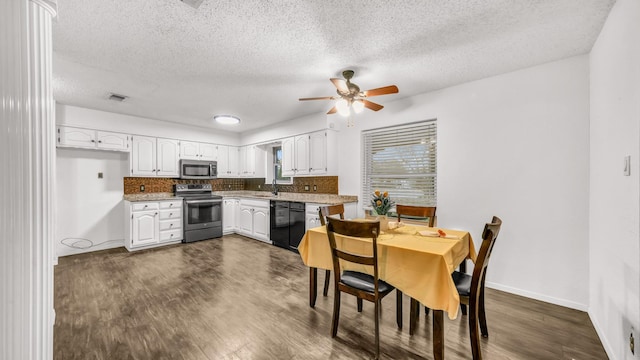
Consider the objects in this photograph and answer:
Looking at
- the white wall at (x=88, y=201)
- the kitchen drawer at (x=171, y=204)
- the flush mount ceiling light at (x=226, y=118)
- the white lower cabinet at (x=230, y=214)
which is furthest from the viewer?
the white lower cabinet at (x=230, y=214)

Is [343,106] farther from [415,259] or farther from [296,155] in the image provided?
[296,155]

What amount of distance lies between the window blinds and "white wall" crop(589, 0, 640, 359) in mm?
1572

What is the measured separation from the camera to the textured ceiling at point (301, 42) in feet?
6.11

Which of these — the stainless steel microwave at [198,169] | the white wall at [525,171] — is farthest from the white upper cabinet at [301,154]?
the white wall at [525,171]

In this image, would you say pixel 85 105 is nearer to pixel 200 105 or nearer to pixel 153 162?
pixel 153 162

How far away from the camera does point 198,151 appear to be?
5742 mm

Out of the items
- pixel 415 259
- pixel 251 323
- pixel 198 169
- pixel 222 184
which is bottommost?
pixel 251 323

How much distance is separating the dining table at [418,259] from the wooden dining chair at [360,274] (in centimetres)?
8

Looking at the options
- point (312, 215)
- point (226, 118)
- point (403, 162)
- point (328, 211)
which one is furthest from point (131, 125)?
point (403, 162)

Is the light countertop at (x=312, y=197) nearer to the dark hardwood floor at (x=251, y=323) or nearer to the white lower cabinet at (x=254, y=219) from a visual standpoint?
the white lower cabinet at (x=254, y=219)

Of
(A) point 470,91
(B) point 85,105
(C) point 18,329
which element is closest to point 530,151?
(A) point 470,91

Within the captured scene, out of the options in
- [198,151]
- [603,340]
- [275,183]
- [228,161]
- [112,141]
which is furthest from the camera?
[228,161]

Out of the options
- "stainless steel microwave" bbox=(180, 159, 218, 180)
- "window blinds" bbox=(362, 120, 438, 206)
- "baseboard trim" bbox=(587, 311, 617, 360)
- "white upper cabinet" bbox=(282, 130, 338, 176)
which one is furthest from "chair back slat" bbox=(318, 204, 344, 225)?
"stainless steel microwave" bbox=(180, 159, 218, 180)

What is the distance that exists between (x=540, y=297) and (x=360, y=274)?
213 cm
